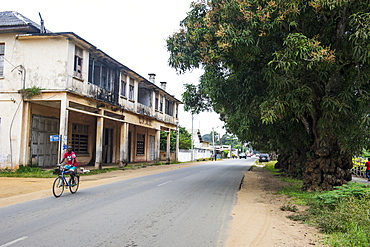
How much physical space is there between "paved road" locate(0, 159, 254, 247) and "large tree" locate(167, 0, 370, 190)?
3565mm

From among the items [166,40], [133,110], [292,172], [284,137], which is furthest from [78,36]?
[292,172]

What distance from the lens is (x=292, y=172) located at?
19500mm

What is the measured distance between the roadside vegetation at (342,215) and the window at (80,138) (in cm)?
1773

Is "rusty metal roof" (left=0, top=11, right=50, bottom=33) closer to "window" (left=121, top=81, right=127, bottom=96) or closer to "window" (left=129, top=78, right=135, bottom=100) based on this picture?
"window" (left=121, top=81, right=127, bottom=96)

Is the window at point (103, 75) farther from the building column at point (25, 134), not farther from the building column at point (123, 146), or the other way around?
the building column at point (25, 134)

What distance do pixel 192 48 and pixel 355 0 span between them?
573cm

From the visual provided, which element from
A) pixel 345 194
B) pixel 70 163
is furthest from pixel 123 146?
pixel 345 194

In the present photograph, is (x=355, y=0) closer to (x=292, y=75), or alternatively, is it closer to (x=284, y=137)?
(x=292, y=75)

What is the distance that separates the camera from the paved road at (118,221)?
5.50 meters

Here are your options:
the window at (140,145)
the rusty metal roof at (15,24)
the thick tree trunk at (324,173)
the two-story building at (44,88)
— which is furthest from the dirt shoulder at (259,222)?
the window at (140,145)

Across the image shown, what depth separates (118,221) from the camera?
6871mm

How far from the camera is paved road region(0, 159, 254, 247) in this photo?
5.50 metres

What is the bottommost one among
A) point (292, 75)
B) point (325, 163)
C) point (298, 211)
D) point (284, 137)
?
point (298, 211)

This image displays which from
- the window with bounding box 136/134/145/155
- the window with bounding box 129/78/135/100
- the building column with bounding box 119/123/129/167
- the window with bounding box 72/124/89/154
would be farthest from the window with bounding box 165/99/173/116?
the window with bounding box 72/124/89/154
